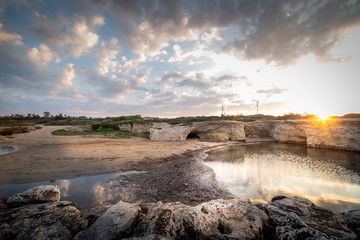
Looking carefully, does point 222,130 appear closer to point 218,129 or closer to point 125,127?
point 218,129

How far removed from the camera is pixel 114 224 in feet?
9.71

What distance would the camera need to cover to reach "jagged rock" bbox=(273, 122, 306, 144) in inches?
846

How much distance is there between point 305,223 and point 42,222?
6.36 m

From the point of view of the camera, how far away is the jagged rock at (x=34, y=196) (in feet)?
12.7

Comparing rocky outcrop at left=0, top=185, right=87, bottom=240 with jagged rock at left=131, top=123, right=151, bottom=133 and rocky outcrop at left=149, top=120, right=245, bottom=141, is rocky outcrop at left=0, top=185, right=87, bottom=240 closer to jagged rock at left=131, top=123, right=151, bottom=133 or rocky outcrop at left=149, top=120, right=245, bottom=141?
rocky outcrop at left=149, top=120, right=245, bottom=141

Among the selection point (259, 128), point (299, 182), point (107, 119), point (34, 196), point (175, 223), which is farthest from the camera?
point (107, 119)

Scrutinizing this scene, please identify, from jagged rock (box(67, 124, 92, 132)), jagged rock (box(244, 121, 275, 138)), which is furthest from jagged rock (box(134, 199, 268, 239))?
jagged rock (box(67, 124, 92, 132))

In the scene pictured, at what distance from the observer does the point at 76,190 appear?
5543 mm

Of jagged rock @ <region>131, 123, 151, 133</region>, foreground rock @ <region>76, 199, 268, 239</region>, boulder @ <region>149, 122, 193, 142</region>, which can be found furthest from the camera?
jagged rock @ <region>131, 123, 151, 133</region>

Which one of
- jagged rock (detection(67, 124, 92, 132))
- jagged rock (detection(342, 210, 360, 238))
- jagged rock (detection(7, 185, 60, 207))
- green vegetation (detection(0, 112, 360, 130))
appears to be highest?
green vegetation (detection(0, 112, 360, 130))

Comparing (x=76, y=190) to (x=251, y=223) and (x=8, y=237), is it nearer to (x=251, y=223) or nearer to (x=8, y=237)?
(x=8, y=237)

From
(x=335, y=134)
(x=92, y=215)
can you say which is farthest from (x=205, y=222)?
(x=335, y=134)

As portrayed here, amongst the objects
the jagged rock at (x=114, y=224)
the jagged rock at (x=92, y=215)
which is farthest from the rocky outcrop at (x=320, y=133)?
the jagged rock at (x=92, y=215)

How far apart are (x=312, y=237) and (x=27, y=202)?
293 inches
